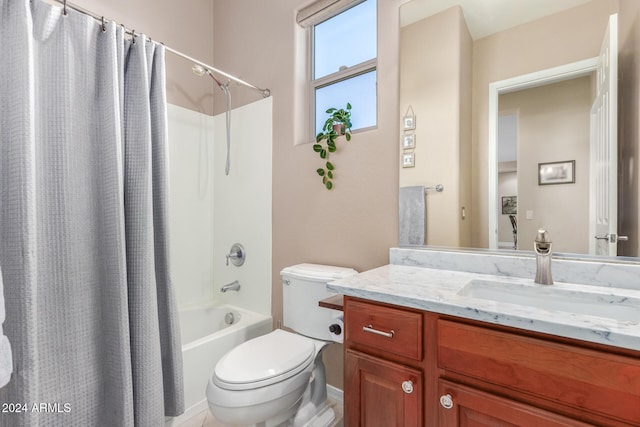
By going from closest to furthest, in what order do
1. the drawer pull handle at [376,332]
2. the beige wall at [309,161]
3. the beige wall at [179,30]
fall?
the drawer pull handle at [376,332] < the beige wall at [309,161] < the beige wall at [179,30]

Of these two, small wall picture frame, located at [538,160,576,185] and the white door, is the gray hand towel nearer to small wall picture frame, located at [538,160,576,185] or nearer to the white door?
small wall picture frame, located at [538,160,576,185]

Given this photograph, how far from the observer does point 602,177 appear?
1.08 m

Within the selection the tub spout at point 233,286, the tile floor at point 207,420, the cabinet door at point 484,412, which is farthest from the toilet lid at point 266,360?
the tub spout at point 233,286

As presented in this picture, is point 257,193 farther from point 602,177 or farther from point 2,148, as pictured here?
point 602,177

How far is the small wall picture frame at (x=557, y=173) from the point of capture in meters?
1.12

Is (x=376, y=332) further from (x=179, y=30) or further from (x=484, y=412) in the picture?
(x=179, y=30)

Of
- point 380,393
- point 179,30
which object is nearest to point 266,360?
point 380,393

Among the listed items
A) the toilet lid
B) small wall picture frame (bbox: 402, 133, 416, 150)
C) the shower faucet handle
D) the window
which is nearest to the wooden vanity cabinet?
the toilet lid

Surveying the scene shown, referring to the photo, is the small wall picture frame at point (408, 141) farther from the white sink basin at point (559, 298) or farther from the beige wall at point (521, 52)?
the white sink basin at point (559, 298)

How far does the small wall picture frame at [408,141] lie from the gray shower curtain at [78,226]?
3.84 ft

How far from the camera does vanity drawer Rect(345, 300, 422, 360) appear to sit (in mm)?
893

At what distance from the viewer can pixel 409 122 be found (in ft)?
4.83

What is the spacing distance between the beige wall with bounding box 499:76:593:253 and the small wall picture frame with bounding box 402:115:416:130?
402mm

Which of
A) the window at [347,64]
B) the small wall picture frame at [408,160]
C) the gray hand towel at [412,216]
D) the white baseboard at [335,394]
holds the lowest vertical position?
the white baseboard at [335,394]
